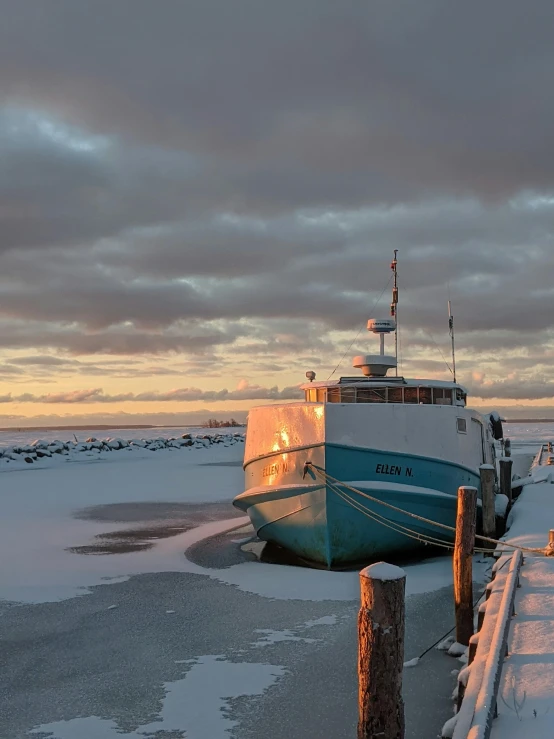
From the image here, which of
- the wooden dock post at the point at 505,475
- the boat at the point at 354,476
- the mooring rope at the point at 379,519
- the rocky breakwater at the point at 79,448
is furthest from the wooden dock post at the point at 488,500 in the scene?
the rocky breakwater at the point at 79,448

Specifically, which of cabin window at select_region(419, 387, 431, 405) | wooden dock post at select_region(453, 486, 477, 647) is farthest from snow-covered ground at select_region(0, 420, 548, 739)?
cabin window at select_region(419, 387, 431, 405)

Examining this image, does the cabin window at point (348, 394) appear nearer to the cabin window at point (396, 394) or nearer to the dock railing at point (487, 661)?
the cabin window at point (396, 394)

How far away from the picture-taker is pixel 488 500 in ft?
51.3

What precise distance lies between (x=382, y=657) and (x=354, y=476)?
24.8 ft

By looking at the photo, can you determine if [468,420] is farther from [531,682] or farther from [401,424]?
[531,682]

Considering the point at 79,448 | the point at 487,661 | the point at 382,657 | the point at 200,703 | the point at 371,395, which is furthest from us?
the point at 79,448

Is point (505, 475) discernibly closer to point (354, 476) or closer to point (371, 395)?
point (371, 395)

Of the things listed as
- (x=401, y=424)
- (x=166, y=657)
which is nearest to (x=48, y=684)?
(x=166, y=657)

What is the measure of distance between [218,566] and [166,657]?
5228 mm

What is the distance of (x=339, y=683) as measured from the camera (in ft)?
25.2

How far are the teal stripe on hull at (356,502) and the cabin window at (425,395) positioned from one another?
1717mm

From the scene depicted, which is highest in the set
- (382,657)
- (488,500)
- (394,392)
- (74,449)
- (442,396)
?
(394,392)

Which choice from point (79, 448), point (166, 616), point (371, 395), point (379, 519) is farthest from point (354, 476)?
point (79, 448)

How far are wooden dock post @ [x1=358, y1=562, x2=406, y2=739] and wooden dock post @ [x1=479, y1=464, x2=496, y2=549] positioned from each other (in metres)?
10.2
